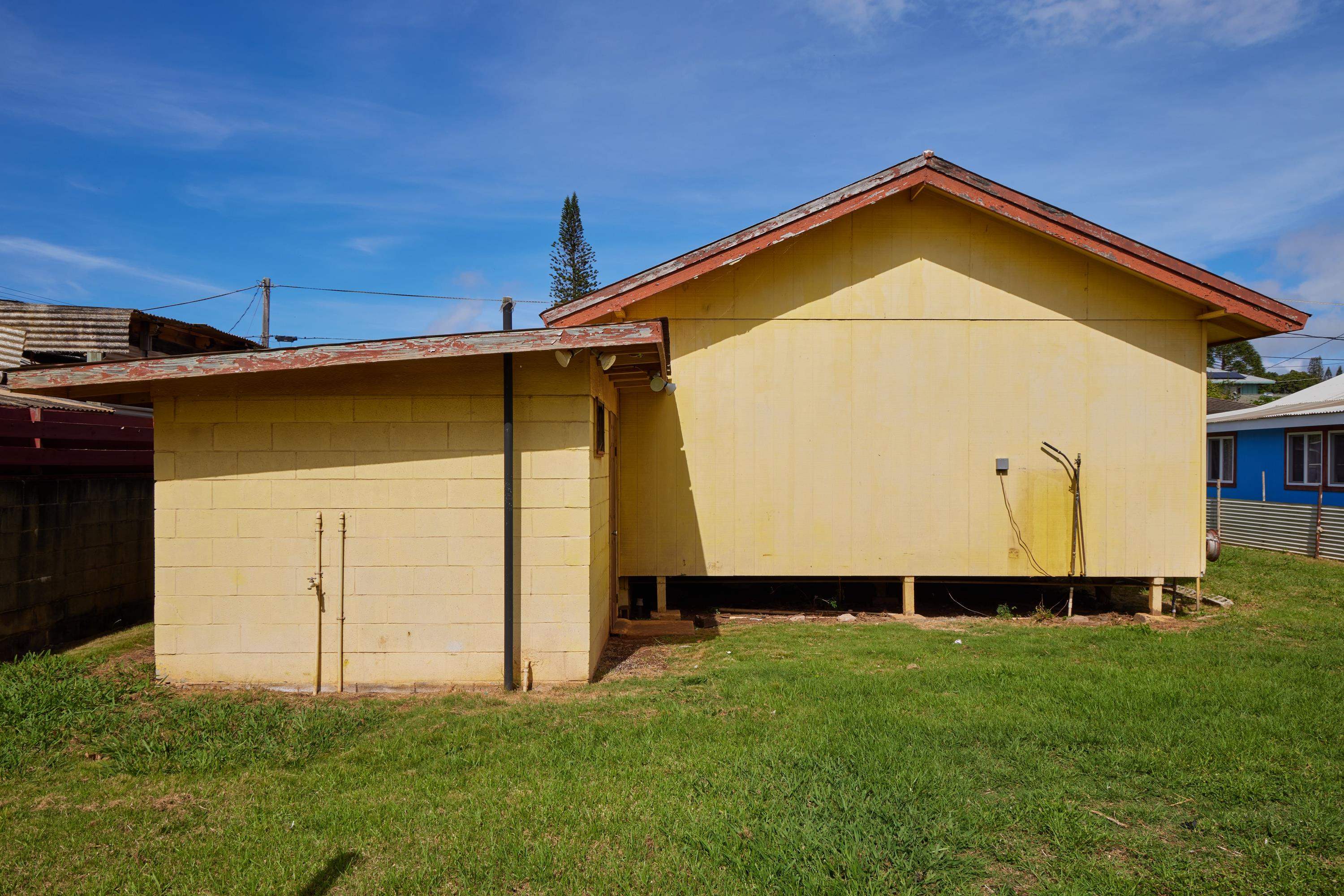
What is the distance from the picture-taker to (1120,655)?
290 inches

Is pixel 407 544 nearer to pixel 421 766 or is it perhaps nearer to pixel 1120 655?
pixel 421 766

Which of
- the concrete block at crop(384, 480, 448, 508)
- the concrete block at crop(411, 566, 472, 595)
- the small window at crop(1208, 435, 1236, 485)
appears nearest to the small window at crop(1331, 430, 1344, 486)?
the small window at crop(1208, 435, 1236, 485)

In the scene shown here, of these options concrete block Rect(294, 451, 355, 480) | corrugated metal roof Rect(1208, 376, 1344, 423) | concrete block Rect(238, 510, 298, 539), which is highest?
corrugated metal roof Rect(1208, 376, 1344, 423)

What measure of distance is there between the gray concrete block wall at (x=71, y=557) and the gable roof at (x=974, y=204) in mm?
5019

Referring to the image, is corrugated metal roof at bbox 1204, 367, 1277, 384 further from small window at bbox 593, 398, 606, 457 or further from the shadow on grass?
the shadow on grass

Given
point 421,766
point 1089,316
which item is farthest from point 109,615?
point 1089,316

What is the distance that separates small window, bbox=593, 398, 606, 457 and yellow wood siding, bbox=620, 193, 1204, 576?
1823 millimetres

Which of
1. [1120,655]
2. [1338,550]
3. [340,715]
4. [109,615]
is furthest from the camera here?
[1338,550]

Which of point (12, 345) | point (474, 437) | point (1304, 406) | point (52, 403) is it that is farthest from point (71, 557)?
point (1304, 406)

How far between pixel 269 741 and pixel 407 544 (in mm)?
1795

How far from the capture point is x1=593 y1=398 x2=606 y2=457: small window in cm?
693

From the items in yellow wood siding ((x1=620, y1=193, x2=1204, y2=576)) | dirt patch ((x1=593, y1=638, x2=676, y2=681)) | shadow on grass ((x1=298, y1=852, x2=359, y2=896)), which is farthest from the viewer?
yellow wood siding ((x1=620, y1=193, x2=1204, y2=576))

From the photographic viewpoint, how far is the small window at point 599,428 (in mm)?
6930

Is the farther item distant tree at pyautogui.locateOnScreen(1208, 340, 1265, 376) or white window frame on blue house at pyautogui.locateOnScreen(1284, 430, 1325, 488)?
distant tree at pyautogui.locateOnScreen(1208, 340, 1265, 376)
